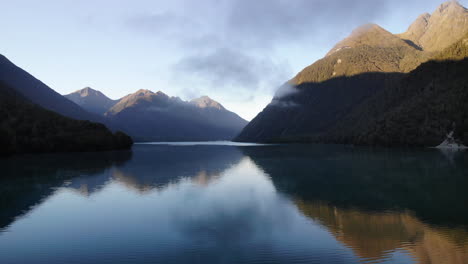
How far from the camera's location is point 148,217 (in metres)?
25.3

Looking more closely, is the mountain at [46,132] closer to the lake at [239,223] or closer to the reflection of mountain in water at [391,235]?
the lake at [239,223]

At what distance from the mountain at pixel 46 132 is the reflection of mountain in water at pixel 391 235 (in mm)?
106205

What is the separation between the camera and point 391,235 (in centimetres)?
1902

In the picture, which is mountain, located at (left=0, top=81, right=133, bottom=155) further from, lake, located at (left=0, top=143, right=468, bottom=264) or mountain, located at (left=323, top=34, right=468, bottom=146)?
mountain, located at (left=323, top=34, right=468, bottom=146)

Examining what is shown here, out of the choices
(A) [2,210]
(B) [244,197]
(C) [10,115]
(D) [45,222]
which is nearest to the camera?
(D) [45,222]

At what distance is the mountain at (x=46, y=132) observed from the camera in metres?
114

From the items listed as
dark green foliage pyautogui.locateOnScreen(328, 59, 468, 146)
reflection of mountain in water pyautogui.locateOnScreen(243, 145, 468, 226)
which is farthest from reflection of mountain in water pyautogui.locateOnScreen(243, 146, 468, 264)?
dark green foliage pyautogui.locateOnScreen(328, 59, 468, 146)

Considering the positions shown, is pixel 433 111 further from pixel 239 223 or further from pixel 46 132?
pixel 46 132

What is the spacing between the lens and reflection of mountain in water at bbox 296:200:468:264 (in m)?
15.8

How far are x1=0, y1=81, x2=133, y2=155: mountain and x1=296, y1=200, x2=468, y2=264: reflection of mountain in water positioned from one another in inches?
4181

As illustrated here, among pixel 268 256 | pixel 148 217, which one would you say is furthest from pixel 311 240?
pixel 148 217

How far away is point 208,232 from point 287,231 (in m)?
5.27

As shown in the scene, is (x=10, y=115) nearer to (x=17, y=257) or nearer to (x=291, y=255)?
(x=17, y=257)

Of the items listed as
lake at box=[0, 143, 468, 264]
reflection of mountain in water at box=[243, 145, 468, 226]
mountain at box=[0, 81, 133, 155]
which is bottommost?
lake at box=[0, 143, 468, 264]
